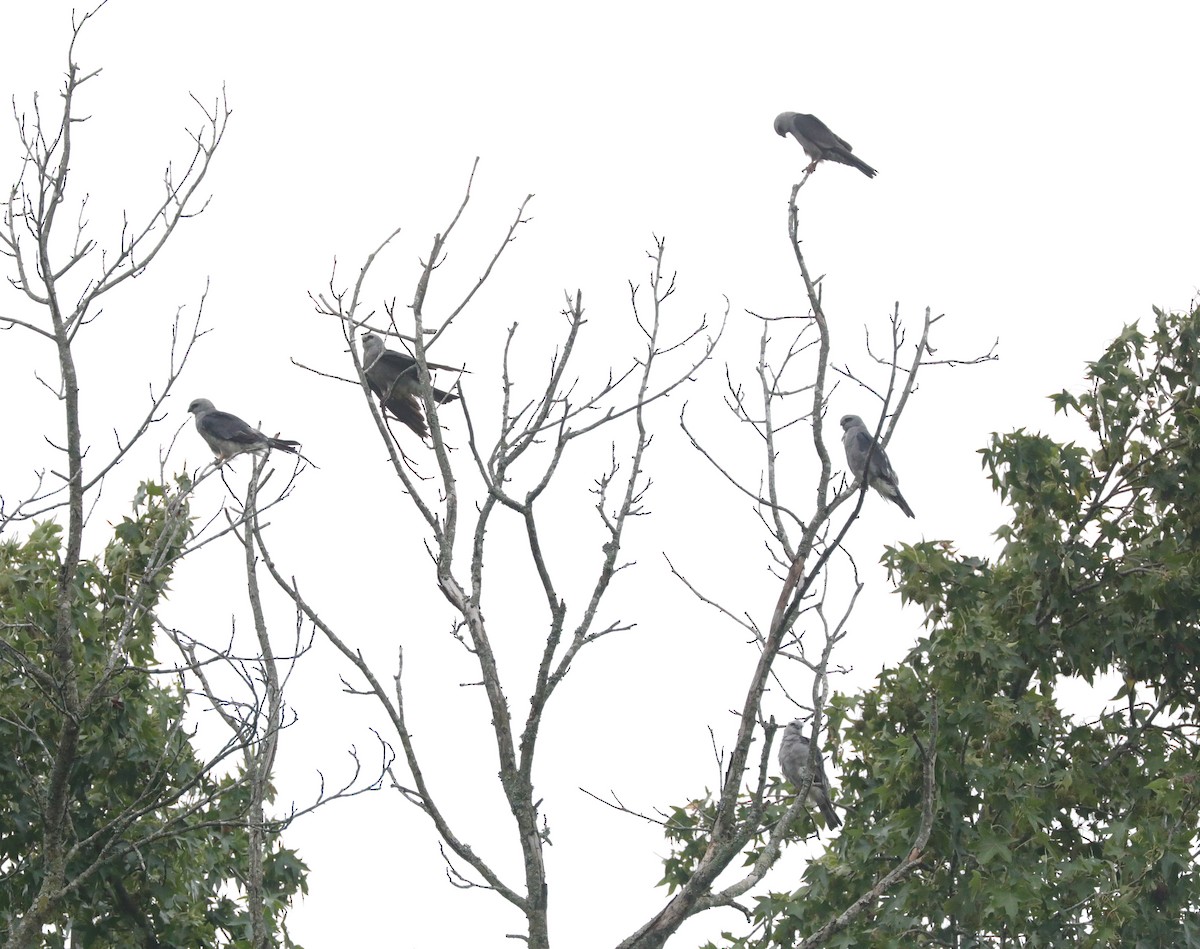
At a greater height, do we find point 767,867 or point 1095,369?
point 1095,369

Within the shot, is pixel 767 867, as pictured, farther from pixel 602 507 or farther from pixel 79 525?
pixel 79 525

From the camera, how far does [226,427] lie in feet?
37.6

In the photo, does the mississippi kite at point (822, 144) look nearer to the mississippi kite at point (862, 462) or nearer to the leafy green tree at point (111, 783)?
the mississippi kite at point (862, 462)

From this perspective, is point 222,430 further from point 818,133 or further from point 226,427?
point 818,133

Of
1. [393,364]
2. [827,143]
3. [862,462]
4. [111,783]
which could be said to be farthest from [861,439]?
[111,783]

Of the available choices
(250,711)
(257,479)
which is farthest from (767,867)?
(257,479)

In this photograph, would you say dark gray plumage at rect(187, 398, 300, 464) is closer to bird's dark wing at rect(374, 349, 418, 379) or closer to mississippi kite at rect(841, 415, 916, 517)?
bird's dark wing at rect(374, 349, 418, 379)

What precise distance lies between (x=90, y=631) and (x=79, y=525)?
174 centimetres

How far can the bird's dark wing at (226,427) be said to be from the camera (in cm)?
1120

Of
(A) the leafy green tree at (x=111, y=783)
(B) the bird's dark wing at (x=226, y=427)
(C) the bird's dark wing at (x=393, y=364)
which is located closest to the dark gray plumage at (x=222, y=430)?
(B) the bird's dark wing at (x=226, y=427)

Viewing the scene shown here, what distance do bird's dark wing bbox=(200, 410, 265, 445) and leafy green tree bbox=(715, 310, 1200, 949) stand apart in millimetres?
5474

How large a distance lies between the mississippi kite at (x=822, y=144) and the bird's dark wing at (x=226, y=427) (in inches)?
212

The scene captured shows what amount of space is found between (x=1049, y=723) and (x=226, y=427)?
7072 mm

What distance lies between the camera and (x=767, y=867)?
17.3ft
